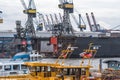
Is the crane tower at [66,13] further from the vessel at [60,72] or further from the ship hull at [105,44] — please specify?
the vessel at [60,72]

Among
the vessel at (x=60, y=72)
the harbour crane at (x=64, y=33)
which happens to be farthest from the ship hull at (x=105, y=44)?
the vessel at (x=60, y=72)

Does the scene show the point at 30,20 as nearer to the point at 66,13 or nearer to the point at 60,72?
the point at 66,13

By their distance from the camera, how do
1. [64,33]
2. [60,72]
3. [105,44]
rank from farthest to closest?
[64,33] → [105,44] → [60,72]

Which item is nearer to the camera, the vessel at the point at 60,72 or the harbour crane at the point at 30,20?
the vessel at the point at 60,72

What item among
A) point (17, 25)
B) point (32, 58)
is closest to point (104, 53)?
point (17, 25)

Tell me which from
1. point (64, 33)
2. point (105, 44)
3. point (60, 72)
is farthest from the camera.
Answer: point (64, 33)

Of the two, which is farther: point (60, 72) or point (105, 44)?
point (105, 44)

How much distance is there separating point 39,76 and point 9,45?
443 ft

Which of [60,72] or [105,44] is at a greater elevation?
[60,72]

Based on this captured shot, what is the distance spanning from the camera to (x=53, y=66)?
2733 centimetres

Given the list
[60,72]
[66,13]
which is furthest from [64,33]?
[60,72]

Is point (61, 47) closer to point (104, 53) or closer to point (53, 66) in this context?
point (104, 53)

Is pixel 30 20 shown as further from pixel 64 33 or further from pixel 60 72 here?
pixel 60 72

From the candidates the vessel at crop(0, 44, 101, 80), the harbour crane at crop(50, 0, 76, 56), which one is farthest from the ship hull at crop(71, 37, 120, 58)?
the vessel at crop(0, 44, 101, 80)
